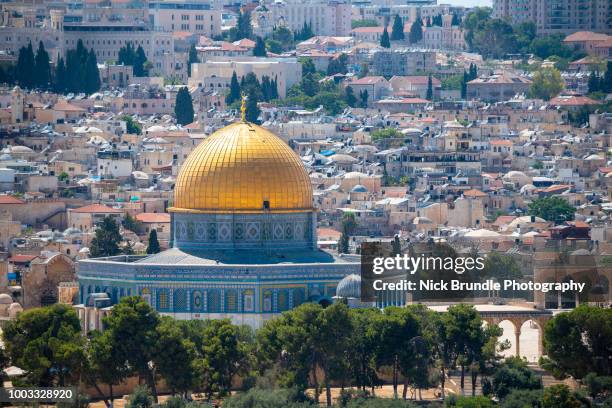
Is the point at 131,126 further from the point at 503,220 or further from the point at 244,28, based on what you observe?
the point at 244,28

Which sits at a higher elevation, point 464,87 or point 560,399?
point 560,399

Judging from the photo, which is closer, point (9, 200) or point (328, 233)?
point (328, 233)

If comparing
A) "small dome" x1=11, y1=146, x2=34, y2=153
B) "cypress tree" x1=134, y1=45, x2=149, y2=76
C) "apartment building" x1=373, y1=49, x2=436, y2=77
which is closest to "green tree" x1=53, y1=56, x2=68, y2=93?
"cypress tree" x1=134, y1=45, x2=149, y2=76

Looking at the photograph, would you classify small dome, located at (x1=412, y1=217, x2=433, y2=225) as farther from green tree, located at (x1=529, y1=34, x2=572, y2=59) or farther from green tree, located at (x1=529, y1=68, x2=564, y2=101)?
green tree, located at (x1=529, y1=34, x2=572, y2=59)

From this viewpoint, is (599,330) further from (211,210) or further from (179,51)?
(179,51)

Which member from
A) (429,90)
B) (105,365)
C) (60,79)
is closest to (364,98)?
(429,90)

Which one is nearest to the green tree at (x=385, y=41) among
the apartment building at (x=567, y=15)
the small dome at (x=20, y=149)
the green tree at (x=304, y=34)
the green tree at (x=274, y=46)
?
the green tree at (x=274, y=46)

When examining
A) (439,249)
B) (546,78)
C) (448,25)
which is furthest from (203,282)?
(448,25)
